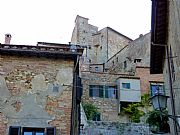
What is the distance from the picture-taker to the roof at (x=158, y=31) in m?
10.9

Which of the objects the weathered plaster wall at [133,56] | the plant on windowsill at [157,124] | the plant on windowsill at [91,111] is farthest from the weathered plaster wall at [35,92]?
the weathered plaster wall at [133,56]

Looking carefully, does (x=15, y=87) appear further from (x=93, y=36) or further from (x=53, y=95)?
(x=93, y=36)

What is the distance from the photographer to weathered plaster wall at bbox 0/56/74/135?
13.4 metres

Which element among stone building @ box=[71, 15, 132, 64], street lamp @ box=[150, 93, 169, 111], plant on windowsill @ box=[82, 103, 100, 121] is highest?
stone building @ box=[71, 15, 132, 64]

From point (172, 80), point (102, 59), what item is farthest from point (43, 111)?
point (102, 59)

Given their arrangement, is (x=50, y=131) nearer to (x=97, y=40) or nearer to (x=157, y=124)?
(x=157, y=124)

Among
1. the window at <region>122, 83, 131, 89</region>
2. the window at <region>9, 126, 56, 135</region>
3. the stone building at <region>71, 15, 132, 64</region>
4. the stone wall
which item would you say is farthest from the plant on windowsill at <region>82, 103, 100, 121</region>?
the stone building at <region>71, 15, 132, 64</region>

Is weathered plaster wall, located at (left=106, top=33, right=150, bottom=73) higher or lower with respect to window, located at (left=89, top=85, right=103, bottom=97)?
higher

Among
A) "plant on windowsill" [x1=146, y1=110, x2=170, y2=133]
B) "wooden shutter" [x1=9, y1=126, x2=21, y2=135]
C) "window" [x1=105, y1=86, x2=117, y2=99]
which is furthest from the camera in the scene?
"window" [x1=105, y1=86, x2=117, y2=99]

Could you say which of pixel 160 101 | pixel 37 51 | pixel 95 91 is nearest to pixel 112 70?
pixel 95 91

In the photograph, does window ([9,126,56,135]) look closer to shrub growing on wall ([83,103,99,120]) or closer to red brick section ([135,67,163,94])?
shrub growing on wall ([83,103,99,120])

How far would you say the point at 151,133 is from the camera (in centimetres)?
2542

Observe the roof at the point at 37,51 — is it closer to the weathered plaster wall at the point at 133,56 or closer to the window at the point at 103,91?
the window at the point at 103,91

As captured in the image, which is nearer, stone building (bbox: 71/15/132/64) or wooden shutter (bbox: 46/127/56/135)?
wooden shutter (bbox: 46/127/56/135)
